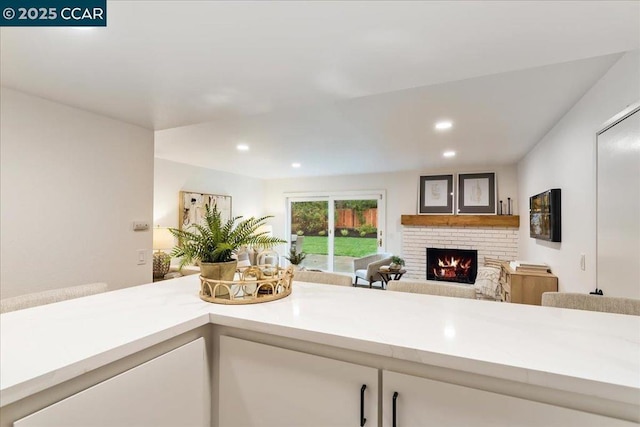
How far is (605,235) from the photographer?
1954 mm

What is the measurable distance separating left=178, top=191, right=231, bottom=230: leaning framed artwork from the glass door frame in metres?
1.80

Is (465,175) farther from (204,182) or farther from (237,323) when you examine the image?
(237,323)

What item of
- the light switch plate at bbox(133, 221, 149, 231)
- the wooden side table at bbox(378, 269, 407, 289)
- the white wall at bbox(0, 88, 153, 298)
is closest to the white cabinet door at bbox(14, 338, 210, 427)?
the white wall at bbox(0, 88, 153, 298)

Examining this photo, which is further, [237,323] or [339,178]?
[339,178]

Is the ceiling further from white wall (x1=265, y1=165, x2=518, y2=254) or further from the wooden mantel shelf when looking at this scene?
white wall (x1=265, y1=165, x2=518, y2=254)

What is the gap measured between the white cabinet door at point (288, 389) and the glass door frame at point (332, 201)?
545 cm

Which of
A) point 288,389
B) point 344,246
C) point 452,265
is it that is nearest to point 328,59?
point 288,389

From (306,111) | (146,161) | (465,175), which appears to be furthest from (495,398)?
(465,175)

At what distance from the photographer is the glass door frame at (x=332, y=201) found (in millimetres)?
6328

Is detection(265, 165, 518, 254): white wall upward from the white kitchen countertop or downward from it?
upward

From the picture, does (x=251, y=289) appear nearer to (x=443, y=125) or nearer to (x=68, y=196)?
(x=68, y=196)

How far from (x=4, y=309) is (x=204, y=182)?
449 centimetres

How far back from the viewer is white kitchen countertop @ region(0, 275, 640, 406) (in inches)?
28.3

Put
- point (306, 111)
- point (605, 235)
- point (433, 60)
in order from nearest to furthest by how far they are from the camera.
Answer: point (433, 60) → point (605, 235) → point (306, 111)
